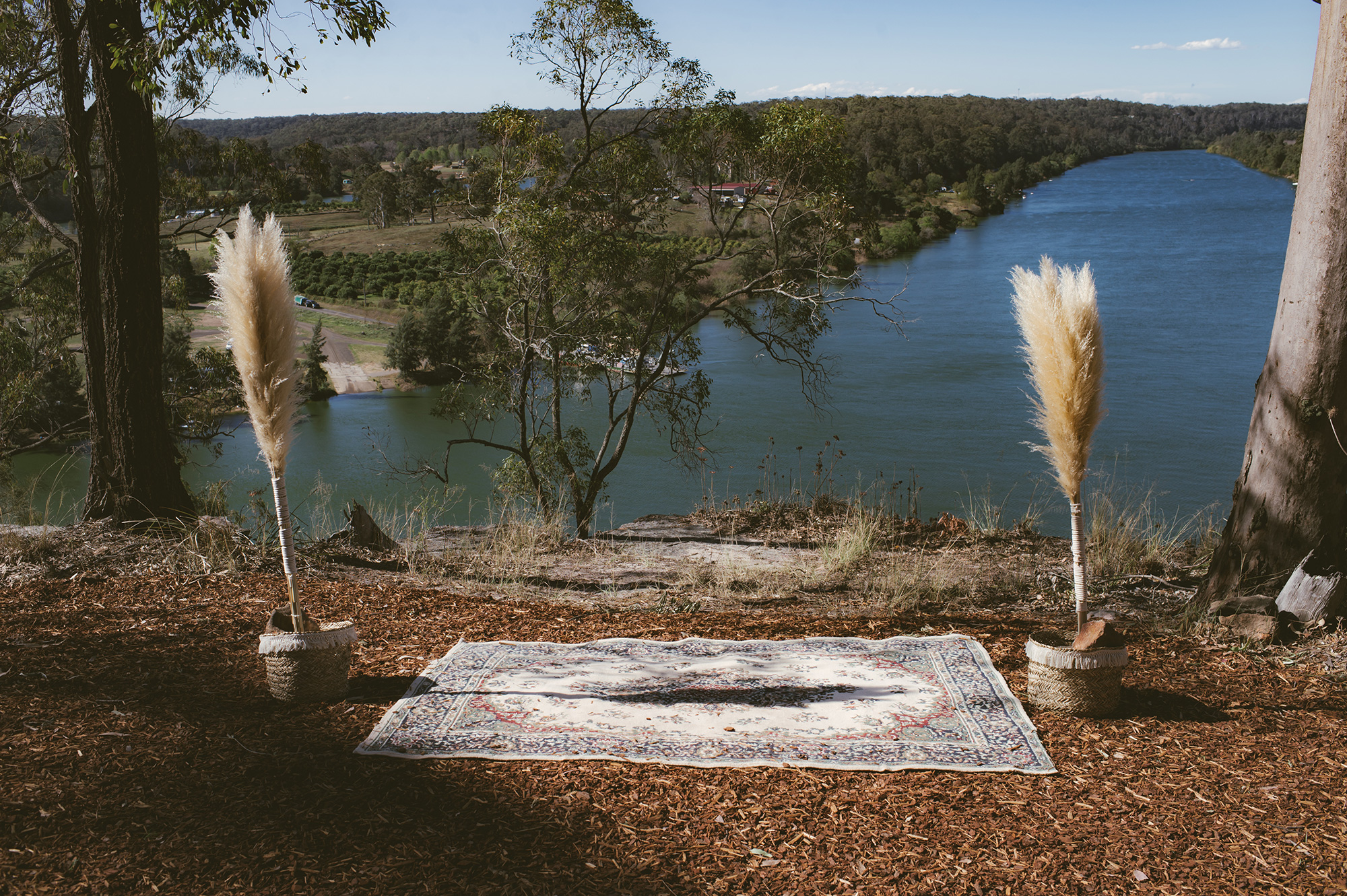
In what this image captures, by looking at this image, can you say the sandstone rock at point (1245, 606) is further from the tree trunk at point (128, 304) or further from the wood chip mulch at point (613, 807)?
the tree trunk at point (128, 304)

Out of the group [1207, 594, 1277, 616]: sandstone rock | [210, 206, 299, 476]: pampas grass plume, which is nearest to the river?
[1207, 594, 1277, 616]: sandstone rock

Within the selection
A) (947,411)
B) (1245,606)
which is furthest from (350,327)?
(1245,606)

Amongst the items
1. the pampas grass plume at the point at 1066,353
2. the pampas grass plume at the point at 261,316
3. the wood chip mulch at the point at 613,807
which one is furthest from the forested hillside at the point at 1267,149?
the pampas grass plume at the point at 261,316

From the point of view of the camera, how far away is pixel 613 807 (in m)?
2.62

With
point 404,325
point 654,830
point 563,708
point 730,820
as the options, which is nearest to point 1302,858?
point 730,820

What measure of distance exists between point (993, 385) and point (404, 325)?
63.6ft

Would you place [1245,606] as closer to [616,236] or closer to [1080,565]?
[1080,565]

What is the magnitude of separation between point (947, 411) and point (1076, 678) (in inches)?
894

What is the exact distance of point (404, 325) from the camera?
32.8 meters

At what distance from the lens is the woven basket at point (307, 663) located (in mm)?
3203

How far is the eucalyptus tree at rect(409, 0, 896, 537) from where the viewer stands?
10969 mm

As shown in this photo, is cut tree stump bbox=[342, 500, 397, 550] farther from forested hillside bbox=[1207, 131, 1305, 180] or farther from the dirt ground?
forested hillside bbox=[1207, 131, 1305, 180]

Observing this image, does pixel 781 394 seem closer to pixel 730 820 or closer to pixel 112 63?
pixel 112 63

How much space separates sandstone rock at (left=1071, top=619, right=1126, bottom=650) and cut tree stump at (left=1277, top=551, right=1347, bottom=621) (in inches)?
54.7
